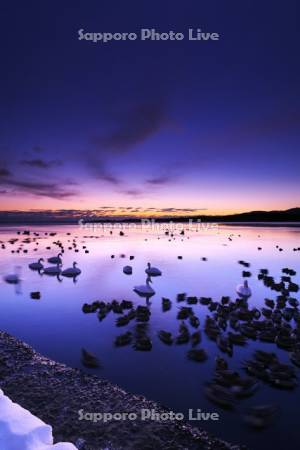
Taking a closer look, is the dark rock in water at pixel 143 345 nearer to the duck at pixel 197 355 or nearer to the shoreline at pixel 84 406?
the duck at pixel 197 355

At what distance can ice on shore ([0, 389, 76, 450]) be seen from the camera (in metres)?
3.73

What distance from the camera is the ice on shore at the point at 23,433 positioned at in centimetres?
373

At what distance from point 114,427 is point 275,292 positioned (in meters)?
13.0

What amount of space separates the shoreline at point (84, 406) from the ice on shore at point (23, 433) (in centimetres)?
112

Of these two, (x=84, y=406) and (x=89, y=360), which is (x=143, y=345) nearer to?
(x=89, y=360)

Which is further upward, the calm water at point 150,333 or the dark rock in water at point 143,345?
the dark rock in water at point 143,345

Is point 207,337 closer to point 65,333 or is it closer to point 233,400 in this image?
point 233,400

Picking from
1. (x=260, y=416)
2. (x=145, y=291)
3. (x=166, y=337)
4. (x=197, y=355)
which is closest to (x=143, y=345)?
(x=166, y=337)

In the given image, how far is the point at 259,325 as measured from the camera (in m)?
9.83

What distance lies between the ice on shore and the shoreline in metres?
1.12

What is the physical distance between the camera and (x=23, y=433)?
3832 millimetres

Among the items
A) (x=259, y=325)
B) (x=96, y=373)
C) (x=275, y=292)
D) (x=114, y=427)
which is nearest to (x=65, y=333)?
(x=96, y=373)

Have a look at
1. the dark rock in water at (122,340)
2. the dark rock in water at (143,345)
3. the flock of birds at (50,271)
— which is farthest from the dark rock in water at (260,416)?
the flock of birds at (50,271)

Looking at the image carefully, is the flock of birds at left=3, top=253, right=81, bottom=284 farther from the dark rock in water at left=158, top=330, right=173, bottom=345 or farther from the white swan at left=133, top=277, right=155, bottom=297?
the dark rock in water at left=158, top=330, right=173, bottom=345
